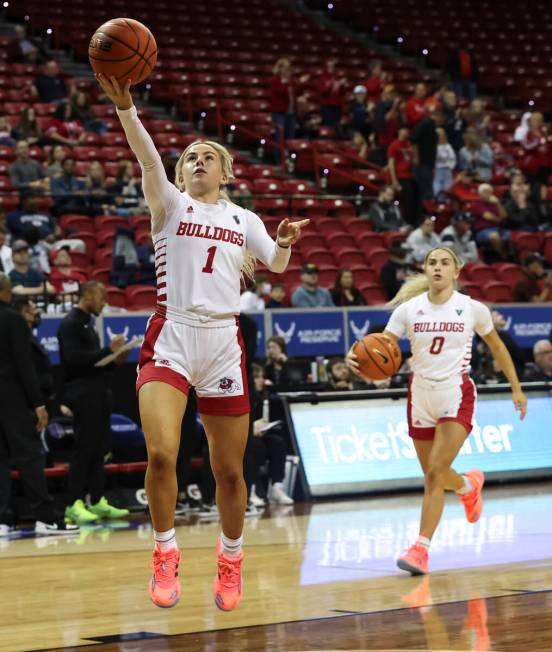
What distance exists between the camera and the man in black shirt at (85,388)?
10461 mm

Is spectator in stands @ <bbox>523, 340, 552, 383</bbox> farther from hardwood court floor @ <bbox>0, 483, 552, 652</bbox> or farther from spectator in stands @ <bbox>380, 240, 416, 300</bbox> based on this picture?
hardwood court floor @ <bbox>0, 483, 552, 652</bbox>

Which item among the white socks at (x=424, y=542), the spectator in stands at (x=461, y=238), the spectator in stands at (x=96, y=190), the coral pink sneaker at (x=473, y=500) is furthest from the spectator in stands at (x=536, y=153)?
the white socks at (x=424, y=542)

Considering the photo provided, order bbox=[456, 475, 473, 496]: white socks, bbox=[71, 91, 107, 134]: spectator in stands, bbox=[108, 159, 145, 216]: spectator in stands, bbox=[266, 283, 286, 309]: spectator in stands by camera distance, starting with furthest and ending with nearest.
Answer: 1. bbox=[71, 91, 107, 134]: spectator in stands
2. bbox=[108, 159, 145, 216]: spectator in stands
3. bbox=[266, 283, 286, 309]: spectator in stands
4. bbox=[456, 475, 473, 496]: white socks

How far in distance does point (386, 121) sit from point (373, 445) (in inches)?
365

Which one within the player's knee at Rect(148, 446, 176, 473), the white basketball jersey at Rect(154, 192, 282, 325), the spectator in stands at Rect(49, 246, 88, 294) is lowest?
the spectator in stands at Rect(49, 246, 88, 294)

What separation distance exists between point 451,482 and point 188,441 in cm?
319

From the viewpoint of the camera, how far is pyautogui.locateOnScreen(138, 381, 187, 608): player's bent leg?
18.1 ft

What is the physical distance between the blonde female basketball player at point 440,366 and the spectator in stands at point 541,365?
5823 millimetres

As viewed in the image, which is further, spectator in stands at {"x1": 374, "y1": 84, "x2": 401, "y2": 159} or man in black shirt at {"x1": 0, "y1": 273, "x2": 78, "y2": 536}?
spectator in stands at {"x1": 374, "y1": 84, "x2": 401, "y2": 159}

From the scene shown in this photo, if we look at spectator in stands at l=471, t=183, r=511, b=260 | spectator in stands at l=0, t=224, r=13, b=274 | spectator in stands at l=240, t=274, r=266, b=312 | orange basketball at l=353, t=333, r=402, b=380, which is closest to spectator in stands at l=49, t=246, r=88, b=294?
spectator in stands at l=0, t=224, r=13, b=274

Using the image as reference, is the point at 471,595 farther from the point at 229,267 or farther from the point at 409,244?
the point at 409,244

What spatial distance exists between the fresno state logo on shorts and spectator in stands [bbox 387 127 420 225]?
1359 centimetres

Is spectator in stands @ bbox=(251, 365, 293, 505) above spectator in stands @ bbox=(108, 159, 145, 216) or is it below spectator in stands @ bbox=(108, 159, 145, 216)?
below

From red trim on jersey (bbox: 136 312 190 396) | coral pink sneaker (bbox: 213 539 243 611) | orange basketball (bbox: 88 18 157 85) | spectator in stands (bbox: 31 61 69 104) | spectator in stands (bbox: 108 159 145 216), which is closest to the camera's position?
orange basketball (bbox: 88 18 157 85)
